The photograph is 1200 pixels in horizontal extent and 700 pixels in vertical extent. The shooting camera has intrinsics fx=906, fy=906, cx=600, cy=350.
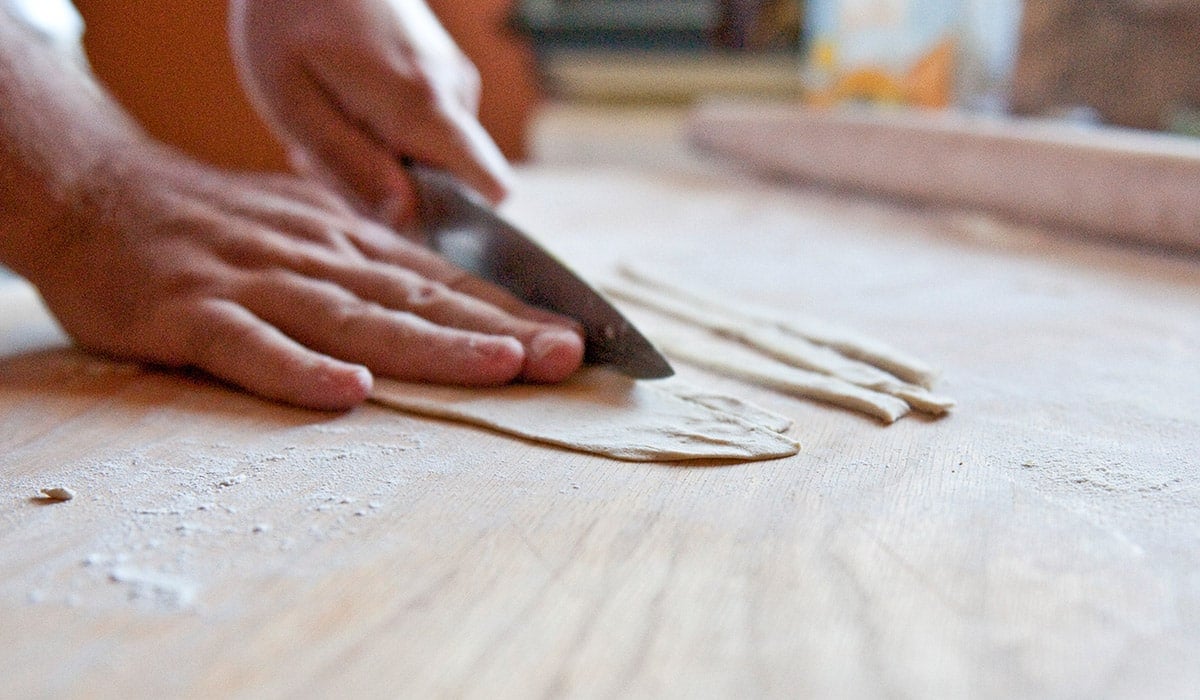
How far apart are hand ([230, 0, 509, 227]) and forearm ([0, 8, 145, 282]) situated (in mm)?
208

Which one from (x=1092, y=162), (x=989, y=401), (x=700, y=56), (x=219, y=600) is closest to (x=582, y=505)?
(x=219, y=600)

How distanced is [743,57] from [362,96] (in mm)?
2106

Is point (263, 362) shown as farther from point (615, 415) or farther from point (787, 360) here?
point (787, 360)

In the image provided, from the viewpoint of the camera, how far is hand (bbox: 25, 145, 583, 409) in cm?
85

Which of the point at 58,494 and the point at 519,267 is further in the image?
the point at 519,267

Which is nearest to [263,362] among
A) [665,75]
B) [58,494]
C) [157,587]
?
[58,494]

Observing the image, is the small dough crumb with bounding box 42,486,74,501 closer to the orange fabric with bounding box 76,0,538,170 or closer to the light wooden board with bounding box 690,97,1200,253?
the light wooden board with bounding box 690,97,1200,253

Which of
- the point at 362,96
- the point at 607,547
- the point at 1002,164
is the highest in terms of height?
the point at 362,96

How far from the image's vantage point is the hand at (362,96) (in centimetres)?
109

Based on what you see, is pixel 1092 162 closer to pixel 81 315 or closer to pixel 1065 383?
pixel 1065 383

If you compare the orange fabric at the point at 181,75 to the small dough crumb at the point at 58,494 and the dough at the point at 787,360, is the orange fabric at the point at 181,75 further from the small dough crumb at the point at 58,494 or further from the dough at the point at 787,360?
the small dough crumb at the point at 58,494

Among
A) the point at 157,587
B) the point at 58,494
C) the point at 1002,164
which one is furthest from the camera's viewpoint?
the point at 1002,164

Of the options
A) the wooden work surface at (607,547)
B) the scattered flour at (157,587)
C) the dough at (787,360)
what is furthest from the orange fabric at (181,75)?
the scattered flour at (157,587)

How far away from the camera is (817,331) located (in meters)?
0.99
